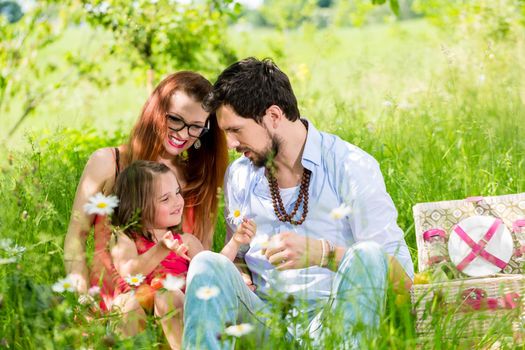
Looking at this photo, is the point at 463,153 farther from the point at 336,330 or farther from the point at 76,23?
the point at 76,23

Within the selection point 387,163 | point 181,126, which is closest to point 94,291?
point 181,126

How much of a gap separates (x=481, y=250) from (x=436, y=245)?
0.19 metres

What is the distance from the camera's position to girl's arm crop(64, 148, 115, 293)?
10.2ft

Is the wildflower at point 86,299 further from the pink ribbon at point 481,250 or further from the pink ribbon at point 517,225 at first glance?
the pink ribbon at point 517,225

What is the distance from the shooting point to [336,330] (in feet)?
7.45

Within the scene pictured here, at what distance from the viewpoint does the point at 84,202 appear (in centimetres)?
329

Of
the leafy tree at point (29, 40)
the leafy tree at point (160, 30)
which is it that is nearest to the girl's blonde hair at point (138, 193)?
the leafy tree at point (160, 30)

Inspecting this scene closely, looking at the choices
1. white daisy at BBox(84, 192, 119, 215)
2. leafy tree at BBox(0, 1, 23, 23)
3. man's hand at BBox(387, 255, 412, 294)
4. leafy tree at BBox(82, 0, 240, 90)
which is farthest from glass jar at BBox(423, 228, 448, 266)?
leafy tree at BBox(0, 1, 23, 23)

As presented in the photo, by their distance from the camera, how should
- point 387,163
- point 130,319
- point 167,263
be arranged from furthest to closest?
point 387,163 < point 167,263 < point 130,319

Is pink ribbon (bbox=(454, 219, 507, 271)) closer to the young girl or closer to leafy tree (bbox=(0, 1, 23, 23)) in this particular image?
the young girl

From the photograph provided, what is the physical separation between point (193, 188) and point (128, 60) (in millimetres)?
3205

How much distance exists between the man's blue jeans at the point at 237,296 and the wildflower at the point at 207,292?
0.12 feet

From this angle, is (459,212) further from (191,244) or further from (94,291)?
(94,291)

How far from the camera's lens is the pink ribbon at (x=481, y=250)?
9.99ft
